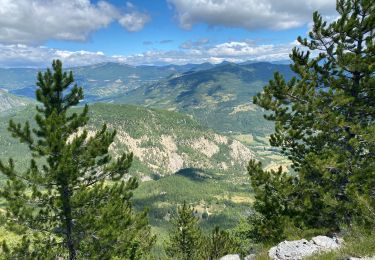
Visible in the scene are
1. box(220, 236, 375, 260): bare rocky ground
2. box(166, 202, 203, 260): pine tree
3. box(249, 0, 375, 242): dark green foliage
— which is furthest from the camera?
box(166, 202, 203, 260): pine tree

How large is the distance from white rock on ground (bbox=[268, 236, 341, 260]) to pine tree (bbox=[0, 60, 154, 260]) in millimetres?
14306

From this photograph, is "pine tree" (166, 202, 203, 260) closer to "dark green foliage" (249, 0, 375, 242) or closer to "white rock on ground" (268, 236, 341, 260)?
"dark green foliage" (249, 0, 375, 242)

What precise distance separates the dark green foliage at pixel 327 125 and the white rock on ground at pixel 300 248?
299 inches

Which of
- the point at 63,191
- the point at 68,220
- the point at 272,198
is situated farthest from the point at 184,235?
the point at 63,191

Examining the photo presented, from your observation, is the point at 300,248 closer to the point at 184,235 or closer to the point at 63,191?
the point at 63,191

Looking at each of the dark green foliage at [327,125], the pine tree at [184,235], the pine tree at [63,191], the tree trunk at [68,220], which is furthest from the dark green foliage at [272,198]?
the pine tree at [184,235]

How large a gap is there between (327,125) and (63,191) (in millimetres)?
21115

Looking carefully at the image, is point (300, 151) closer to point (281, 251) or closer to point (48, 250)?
point (281, 251)

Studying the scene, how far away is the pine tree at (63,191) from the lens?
86.3ft

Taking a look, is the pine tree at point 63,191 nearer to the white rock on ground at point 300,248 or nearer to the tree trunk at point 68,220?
the tree trunk at point 68,220

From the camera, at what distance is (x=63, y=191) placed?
27.8 metres

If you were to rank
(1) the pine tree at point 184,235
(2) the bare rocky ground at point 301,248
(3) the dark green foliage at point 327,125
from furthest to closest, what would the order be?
(1) the pine tree at point 184,235
(3) the dark green foliage at point 327,125
(2) the bare rocky ground at point 301,248

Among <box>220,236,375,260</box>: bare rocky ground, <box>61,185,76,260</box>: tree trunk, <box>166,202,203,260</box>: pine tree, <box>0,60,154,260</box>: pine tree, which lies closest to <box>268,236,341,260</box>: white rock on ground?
<box>220,236,375,260</box>: bare rocky ground

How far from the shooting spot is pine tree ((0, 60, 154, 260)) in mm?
26297
